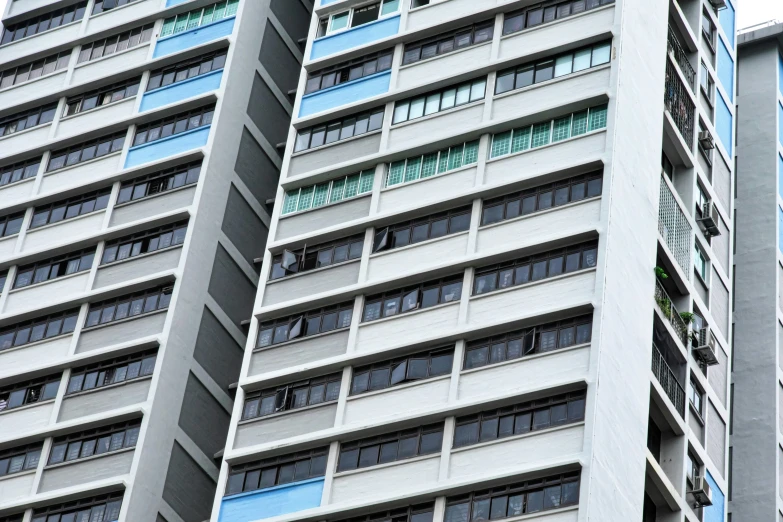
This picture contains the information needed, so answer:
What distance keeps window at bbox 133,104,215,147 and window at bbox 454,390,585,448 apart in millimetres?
14853

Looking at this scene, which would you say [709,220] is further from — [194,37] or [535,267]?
[194,37]

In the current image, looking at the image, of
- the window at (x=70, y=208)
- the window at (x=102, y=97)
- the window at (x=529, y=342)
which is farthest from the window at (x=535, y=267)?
the window at (x=102, y=97)

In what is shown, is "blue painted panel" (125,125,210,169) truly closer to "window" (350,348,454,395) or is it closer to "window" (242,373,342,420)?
"window" (242,373,342,420)

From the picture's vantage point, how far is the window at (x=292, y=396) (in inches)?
1542

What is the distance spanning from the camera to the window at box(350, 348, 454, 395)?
124 ft

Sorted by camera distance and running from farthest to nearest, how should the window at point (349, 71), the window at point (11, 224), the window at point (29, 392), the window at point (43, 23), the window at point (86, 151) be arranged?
the window at point (43, 23) → the window at point (11, 224) → the window at point (86, 151) → the window at point (349, 71) → the window at point (29, 392)

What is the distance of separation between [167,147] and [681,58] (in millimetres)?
15399

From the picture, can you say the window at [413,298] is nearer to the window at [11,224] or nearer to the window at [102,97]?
the window at [102,97]

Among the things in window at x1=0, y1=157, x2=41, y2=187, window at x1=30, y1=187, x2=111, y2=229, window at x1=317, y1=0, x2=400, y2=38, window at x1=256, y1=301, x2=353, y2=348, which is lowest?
window at x1=256, y1=301, x2=353, y2=348

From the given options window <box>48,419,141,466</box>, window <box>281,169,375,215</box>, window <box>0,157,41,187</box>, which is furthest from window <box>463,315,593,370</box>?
window <box>0,157,41,187</box>

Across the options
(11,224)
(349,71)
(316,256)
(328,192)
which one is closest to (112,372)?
(316,256)

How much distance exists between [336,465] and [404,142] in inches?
374

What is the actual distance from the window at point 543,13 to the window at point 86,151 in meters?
12.8

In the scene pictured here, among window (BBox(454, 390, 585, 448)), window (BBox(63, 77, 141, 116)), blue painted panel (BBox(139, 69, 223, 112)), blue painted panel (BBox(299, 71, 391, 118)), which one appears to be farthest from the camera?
window (BBox(63, 77, 141, 116))
